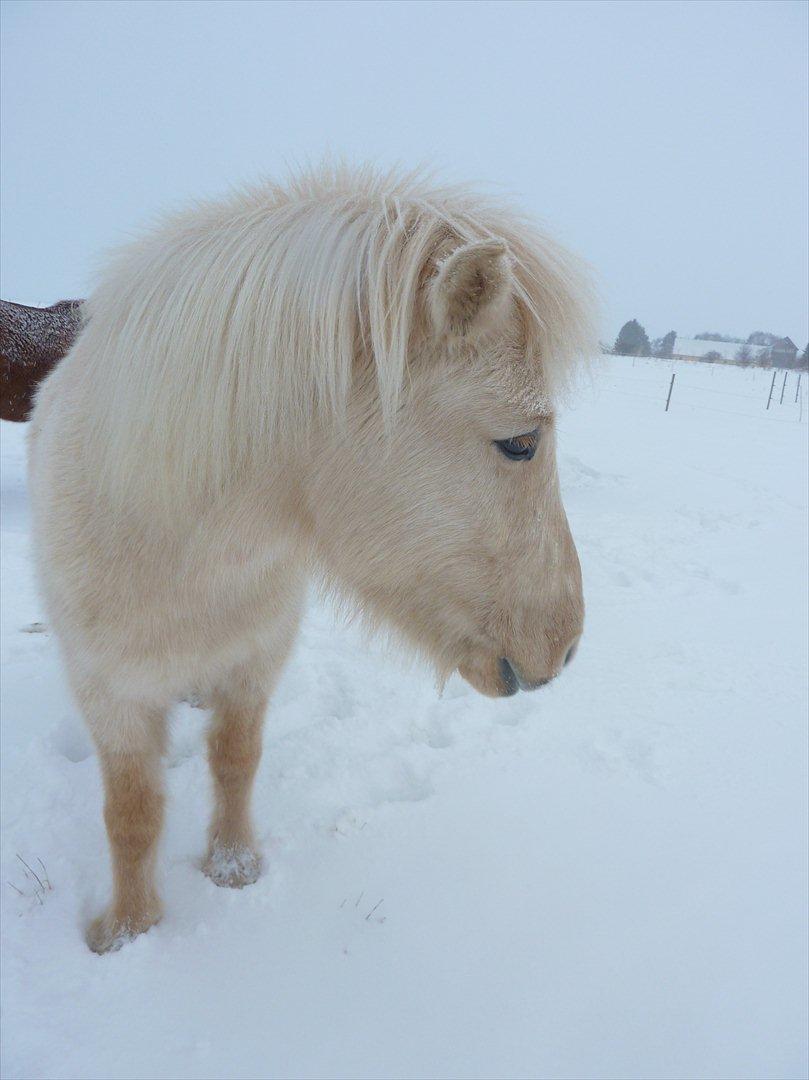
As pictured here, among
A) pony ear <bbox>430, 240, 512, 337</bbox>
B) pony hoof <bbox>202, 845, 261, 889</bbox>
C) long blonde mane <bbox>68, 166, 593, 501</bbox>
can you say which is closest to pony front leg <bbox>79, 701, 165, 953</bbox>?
pony hoof <bbox>202, 845, 261, 889</bbox>

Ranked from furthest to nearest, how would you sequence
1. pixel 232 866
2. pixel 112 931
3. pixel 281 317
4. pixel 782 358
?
1. pixel 782 358
2. pixel 232 866
3. pixel 112 931
4. pixel 281 317

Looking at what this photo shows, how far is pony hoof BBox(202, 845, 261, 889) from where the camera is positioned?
2.11 m

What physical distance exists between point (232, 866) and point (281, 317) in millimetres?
1864

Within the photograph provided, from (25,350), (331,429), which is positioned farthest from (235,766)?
(25,350)

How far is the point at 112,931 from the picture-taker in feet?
6.19

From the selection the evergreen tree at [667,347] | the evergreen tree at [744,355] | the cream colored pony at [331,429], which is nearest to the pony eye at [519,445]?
the cream colored pony at [331,429]

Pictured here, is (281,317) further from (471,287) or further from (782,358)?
(782,358)

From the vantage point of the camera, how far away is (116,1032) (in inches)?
63.7

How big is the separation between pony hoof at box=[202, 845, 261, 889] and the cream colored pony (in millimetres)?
876

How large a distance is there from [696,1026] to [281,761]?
67.9 inches

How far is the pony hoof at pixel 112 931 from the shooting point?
1867 mm

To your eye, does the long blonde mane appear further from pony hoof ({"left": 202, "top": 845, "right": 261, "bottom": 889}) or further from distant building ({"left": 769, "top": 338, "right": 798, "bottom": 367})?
distant building ({"left": 769, "top": 338, "right": 798, "bottom": 367})

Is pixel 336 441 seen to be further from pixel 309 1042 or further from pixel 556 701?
pixel 556 701

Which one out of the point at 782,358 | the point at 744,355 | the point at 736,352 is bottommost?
the point at 736,352
